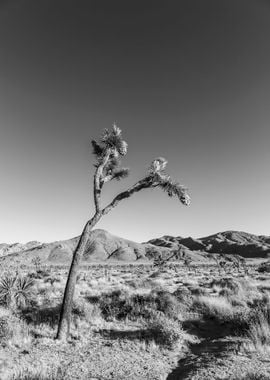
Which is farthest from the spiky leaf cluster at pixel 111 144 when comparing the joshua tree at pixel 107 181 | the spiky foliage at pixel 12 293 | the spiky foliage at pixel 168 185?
the spiky foliage at pixel 12 293

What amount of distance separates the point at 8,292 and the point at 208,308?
8684 mm

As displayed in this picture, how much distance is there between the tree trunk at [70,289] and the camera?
751cm

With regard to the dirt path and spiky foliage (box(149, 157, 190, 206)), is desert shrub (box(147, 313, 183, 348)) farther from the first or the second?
spiky foliage (box(149, 157, 190, 206))

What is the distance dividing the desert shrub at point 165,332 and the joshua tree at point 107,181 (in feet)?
8.31

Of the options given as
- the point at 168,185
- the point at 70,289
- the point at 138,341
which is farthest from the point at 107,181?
the point at 138,341

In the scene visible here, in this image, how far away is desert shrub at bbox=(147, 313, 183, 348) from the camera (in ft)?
24.1

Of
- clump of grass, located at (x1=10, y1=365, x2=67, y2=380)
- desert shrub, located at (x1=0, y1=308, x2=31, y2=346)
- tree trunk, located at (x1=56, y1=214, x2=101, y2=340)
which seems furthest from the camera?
tree trunk, located at (x1=56, y1=214, x2=101, y2=340)

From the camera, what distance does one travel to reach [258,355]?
6.08m

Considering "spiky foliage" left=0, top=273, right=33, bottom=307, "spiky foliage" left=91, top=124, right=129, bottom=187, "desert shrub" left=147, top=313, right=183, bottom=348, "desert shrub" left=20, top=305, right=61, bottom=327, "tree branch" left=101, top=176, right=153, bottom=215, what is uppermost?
"spiky foliage" left=91, top=124, right=129, bottom=187

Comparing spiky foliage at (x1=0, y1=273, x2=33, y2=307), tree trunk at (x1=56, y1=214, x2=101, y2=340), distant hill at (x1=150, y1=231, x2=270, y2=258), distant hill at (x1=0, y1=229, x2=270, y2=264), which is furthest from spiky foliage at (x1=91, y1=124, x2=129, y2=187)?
distant hill at (x1=150, y1=231, x2=270, y2=258)

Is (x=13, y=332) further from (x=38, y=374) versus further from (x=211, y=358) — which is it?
(x=211, y=358)

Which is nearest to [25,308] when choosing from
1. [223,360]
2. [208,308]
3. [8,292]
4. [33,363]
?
[8,292]

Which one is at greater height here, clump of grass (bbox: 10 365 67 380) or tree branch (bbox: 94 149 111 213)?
tree branch (bbox: 94 149 111 213)

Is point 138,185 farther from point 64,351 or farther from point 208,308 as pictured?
point 208,308
